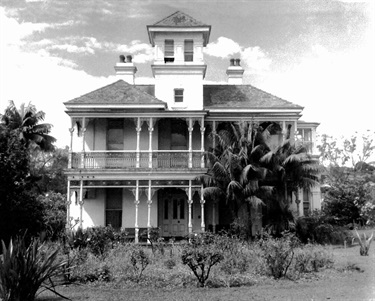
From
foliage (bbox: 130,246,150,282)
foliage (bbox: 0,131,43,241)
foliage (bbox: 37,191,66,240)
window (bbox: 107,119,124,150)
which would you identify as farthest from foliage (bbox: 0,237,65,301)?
window (bbox: 107,119,124,150)

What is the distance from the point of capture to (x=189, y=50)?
2586 centimetres

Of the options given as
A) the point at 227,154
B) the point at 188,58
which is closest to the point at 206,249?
the point at 227,154

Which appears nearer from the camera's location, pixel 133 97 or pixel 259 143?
pixel 259 143

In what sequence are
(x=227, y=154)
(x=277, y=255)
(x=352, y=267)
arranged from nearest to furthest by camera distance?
(x=277, y=255), (x=352, y=267), (x=227, y=154)

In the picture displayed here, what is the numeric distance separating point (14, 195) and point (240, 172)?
1032 centimetres

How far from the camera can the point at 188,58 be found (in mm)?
25891

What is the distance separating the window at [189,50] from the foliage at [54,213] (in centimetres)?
1164

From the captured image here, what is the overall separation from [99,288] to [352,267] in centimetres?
768

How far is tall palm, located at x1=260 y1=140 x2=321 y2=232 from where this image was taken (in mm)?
21094

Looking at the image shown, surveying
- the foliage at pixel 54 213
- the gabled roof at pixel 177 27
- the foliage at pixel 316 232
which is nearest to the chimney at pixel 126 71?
the gabled roof at pixel 177 27

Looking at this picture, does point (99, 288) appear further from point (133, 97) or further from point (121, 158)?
point (133, 97)

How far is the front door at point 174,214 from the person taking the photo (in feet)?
80.9

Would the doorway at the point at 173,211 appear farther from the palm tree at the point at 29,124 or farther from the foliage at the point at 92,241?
the palm tree at the point at 29,124

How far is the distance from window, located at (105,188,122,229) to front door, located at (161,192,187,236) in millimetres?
2440
